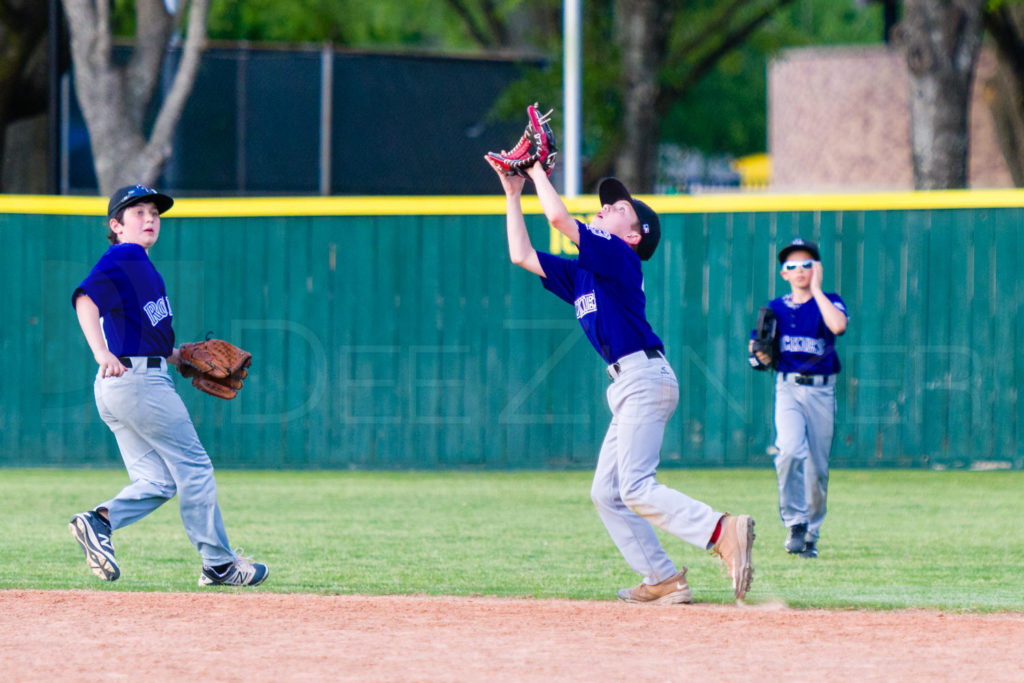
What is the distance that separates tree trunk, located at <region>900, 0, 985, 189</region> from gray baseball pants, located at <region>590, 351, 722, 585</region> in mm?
10346

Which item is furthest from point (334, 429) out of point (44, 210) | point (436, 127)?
point (436, 127)

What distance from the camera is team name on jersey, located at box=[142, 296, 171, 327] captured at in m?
6.63

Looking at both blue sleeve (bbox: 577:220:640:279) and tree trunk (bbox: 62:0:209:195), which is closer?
blue sleeve (bbox: 577:220:640:279)

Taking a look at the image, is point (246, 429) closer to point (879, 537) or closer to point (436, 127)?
point (879, 537)

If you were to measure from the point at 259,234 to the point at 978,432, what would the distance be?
23.5 ft

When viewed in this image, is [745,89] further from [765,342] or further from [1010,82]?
[765,342]

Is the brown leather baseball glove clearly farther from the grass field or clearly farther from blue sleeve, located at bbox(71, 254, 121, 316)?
the grass field

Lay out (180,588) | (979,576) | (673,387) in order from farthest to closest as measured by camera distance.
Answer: (979,576)
(180,588)
(673,387)

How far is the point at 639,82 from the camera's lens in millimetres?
20734

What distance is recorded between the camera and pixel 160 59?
51.3 feet

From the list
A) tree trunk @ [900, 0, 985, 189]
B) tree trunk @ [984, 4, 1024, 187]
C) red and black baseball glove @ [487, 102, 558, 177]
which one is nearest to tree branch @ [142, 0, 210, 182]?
tree trunk @ [900, 0, 985, 189]

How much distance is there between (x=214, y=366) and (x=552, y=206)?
6.77 ft

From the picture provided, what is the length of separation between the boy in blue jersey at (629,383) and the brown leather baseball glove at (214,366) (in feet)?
5.44

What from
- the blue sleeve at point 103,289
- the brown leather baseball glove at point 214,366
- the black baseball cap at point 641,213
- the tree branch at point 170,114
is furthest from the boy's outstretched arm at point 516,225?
the tree branch at point 170,114
